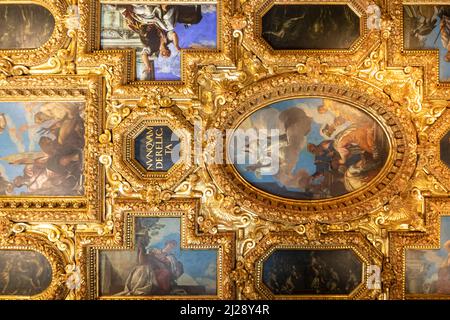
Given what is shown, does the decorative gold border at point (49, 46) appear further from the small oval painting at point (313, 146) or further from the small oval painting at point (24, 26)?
the small oval painting at point (313, 146)

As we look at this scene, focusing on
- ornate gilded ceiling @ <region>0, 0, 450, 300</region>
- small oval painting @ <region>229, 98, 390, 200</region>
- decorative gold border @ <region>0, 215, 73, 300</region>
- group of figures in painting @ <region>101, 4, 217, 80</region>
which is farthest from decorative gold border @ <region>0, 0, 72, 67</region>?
small oval painting @ <region>229, 98, 390, 200</region>

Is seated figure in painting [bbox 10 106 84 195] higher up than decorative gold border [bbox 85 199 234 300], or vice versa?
seated figure in painting [bbox 10 106 84 195]

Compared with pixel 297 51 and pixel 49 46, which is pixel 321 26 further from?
pixel 49 46

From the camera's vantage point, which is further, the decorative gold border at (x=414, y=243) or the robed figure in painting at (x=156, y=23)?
the robed figure in painting at (x=156, y=23)

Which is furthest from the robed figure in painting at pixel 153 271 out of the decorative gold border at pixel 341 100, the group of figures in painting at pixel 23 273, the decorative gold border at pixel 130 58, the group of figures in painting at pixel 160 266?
the decorative gold border at pixel 130 58

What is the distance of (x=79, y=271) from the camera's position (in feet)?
22.1

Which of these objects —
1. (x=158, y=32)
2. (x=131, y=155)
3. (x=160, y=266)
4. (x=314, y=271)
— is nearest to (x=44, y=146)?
(x=131, y=155)

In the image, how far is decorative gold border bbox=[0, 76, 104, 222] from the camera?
667 centimetres

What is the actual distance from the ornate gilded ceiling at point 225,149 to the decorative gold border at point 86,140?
3 centimetres

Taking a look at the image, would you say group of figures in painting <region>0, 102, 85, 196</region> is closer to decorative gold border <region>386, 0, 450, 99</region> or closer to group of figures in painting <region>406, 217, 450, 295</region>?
→ decorative gold border <region>386, 0, 450, 99</region>

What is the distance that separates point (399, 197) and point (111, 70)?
5832 millimetres

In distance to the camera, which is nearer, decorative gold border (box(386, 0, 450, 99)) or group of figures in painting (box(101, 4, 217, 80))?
decorative gold border (box(386, 0, 450, 99))

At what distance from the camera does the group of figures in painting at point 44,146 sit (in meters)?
6.77

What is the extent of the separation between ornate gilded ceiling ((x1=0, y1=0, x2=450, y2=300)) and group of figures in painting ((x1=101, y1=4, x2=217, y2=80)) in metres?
0.03
